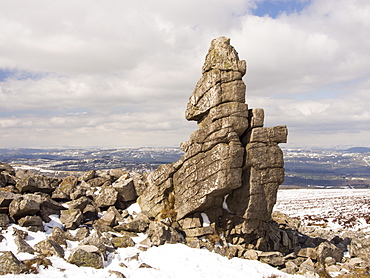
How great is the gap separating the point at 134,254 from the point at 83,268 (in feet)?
15.4

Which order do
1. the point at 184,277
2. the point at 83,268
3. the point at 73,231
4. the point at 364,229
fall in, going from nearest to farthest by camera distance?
the point at 83,268 < the point at 184,277 < the point at 73,231 < the point at 364,229

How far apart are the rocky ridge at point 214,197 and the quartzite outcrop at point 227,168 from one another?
0.11 meters

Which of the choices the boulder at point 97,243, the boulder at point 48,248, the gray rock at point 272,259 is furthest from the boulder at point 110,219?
the gray rock at point 272,259

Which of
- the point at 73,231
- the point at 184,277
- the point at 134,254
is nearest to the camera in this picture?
the point at 184,277

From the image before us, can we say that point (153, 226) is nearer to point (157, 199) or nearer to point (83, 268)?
point (157, 199)

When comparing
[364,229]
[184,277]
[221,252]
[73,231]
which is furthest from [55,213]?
[364,229]

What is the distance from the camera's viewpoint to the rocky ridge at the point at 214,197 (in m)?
26.0

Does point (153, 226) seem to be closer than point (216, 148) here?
Yes

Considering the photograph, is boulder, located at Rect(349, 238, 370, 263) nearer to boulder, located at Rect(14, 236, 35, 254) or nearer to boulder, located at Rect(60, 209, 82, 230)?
boulder, located at Rect(60, 209, 82, 230)

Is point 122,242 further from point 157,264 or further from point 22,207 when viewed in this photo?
point 22,207

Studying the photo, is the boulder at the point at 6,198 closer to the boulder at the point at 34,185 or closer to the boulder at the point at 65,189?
the boulder at the point at 34,185

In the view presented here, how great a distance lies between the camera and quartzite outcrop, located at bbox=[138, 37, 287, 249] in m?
28.3

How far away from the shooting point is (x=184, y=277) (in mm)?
19719

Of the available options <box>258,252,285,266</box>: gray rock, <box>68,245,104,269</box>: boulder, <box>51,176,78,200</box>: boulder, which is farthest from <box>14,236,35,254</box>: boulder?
<box>258,252,285,266</box>: gray rock
